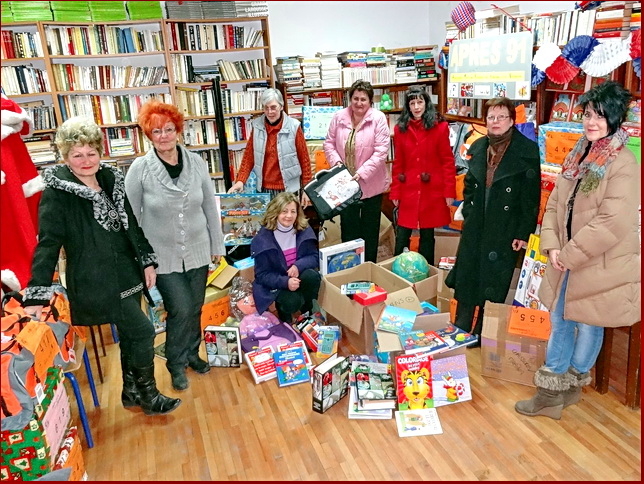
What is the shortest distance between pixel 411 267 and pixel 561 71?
1.53 meters

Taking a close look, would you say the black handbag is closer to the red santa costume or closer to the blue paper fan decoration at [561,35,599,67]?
the blue paper fan decoration at [561,35,599,67]

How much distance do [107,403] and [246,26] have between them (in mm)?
3578

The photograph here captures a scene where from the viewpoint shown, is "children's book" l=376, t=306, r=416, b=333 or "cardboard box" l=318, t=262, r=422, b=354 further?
"cardboard box" l=318, t=262, r=422, b=354

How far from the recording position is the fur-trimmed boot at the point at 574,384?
2.39m

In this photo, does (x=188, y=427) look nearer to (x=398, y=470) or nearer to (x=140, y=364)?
(x=140, y=364)

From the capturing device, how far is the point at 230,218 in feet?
12.8

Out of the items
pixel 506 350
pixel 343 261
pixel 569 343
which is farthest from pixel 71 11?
pixel 569 343

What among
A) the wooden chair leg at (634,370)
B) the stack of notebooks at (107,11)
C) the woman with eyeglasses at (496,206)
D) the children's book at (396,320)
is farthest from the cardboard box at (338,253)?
the stack of notebooks at (107,11)

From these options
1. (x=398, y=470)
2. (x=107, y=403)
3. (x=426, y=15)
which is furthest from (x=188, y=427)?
(x=426, y=15)

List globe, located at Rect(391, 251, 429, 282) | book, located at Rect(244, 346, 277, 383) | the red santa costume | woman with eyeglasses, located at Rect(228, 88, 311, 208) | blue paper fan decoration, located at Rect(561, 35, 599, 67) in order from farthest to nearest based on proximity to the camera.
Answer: woman with eyeglasses, located at Rect(228, 88, 311, 208) < globe, located at Rect(391, 251, 429, 282) < blue paper fan decoration, located at Rect(561, 35, 599, 67) < book, located at Rect(244, 346, 277, 383) < the red santa costume

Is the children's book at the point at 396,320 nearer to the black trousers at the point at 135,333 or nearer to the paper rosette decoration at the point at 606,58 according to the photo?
the black trousers at the point at 135,333

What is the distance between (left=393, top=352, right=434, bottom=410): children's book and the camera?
2477mm

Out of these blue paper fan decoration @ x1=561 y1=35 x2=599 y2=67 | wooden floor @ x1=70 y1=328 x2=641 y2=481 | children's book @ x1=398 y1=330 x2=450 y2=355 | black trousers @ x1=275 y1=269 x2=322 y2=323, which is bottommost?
wooden floor @ x1=70 y1=328 x2=641 y2=481

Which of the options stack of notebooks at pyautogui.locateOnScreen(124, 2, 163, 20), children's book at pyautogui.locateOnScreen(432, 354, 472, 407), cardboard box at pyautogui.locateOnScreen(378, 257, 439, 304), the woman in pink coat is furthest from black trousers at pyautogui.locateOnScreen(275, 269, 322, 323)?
stack of notebooks at pyautogui.locateOnScreen(124, 2, 163, 20)
